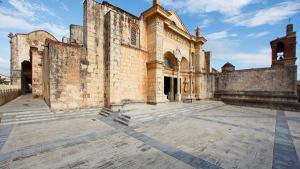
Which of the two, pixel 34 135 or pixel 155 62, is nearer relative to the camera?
pixel 34 135

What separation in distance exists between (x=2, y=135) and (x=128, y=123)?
15.2 ft

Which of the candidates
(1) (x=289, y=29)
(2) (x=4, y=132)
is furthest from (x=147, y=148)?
(1) (x=289, y=29)

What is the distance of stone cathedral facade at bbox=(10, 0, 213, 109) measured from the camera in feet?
26.4

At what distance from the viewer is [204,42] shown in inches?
662

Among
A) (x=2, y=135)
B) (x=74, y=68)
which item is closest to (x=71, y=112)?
(x=74, y=68)

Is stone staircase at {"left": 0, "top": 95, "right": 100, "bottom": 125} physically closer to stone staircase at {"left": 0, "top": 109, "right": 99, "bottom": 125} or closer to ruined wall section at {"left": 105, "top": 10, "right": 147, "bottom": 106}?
stone staircase at {"left": 0, "top": 109, "right": 99, "bottom": 125}

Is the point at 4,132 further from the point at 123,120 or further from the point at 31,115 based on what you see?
the point at 123,120

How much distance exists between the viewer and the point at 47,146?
3.99m

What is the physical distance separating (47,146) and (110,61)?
5949mm

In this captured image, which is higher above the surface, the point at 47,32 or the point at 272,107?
the point at 47,32

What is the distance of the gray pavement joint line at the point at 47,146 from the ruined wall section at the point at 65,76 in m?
4.20

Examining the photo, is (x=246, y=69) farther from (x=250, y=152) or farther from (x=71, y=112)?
(x=71, y=112)

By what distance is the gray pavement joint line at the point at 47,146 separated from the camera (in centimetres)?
341

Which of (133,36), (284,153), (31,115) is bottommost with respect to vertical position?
(284,153)
